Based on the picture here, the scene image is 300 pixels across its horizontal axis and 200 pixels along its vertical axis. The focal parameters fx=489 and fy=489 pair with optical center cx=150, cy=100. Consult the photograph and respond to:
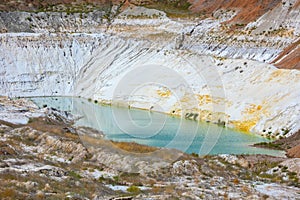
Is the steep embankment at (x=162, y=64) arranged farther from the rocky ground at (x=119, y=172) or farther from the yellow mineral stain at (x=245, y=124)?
the rocky ground at (x=119, y=172)


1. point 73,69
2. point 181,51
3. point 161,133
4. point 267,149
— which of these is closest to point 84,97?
point 73,69

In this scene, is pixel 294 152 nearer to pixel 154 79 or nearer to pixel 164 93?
pixel 164 93

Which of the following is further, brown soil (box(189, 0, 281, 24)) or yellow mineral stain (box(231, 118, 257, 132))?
brown soil (box(189, 0, 281, 24))

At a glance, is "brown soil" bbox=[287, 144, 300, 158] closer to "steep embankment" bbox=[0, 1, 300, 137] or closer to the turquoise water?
the turquoise water

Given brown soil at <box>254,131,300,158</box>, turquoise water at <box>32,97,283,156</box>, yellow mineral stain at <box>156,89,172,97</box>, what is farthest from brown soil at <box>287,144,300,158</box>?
yellow mineral stain at <box>156,89,172,97</box>

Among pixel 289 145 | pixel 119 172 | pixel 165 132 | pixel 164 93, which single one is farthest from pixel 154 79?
pixel 119 172
